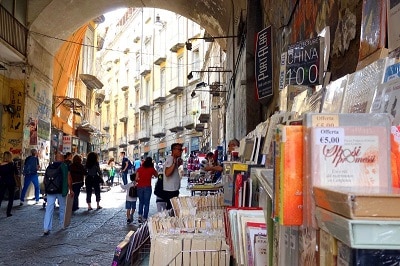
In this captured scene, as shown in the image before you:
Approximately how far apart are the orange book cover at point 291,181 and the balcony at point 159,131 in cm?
4290

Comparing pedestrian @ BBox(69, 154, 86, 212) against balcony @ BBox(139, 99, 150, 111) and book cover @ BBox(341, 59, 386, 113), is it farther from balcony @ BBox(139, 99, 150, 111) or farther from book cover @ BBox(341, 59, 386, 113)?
balcony @ BBox(139, 99, 150, 111)

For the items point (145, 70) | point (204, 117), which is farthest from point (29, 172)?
point (145, 70)

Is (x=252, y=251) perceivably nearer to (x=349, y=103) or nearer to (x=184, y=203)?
(x=349, y=103)

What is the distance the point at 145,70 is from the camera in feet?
157

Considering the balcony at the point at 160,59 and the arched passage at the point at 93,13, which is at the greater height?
the balcony at the point at 160,59

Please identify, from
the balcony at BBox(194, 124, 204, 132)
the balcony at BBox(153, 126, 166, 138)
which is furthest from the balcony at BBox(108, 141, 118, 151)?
the balcony at BBox(194, 124, 204, 132)

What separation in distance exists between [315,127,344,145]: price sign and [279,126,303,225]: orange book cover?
0.07 metres

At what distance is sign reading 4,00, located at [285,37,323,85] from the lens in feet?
12.4

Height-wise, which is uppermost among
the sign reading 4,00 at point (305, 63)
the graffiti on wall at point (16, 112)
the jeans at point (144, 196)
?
the graffiti on wall at point (16, 112)

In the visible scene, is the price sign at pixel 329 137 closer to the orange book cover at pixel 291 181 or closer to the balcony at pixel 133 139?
the orange book cover at pixel 291 181

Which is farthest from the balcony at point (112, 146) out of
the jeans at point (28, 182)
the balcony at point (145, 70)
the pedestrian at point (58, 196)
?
the pedestrian at point (58, 196)

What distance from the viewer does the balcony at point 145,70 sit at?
156 ft

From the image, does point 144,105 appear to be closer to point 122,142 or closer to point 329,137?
point 122,142

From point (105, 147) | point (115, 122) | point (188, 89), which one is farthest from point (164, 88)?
point (105, 147)
